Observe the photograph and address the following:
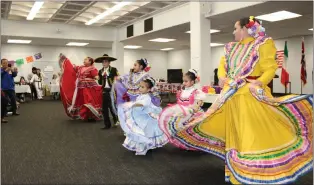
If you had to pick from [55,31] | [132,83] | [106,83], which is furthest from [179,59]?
[132,83]

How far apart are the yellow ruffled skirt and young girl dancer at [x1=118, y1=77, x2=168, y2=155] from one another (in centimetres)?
129

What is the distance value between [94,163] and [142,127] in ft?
2.34

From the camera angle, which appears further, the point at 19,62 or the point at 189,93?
the point at 19,62

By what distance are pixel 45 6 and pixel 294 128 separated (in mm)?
9335

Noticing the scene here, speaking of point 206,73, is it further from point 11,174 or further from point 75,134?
point 11,174

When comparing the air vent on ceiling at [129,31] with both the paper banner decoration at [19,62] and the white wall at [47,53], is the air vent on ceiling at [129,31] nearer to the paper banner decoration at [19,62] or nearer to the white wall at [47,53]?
the white wall at [47,53]

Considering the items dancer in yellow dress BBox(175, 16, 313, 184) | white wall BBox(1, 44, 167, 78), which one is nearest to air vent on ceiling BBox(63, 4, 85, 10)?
white wall BBox(1, 44, 167, 78)

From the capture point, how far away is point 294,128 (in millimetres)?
2473

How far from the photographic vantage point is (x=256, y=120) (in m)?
2.42

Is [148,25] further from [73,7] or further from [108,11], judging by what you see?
[73,7]

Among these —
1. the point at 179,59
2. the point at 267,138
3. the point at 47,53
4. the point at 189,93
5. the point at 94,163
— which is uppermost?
the point at 47,53

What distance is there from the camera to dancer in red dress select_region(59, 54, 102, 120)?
21.8ft

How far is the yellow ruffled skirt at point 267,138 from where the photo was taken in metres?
2.27

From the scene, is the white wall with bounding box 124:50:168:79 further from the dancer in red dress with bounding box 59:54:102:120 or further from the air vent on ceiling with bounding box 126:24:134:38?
the dancer in red dress with bounding box 59:54:102:120
